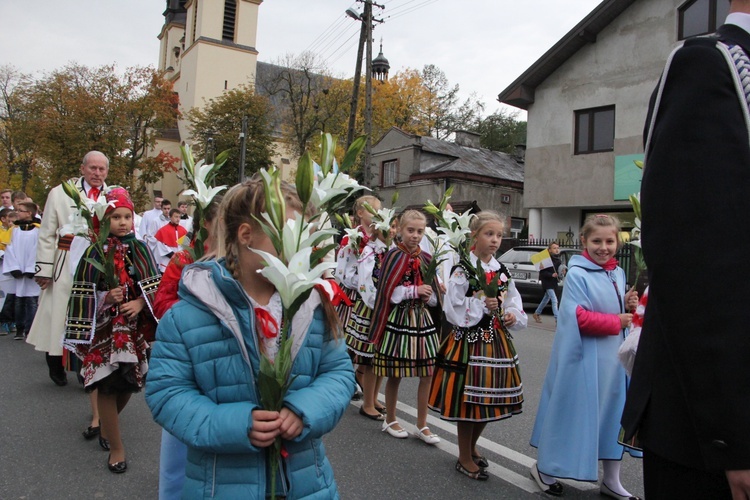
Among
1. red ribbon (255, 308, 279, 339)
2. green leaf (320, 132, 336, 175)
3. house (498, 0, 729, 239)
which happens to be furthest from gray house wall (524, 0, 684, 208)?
red ribbon (255, 308, 279, 339)

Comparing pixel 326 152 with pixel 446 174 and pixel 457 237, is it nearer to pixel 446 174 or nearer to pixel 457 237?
pixel 457 237

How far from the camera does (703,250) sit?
1.31 metres

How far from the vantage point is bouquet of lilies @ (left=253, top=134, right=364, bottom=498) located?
5.84 feet

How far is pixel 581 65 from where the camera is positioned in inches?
871

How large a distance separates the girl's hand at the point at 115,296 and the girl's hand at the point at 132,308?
58 mm

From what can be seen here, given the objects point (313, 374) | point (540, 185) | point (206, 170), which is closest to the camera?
point (313, 374)

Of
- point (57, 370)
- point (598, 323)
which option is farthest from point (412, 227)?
point (57, 370)

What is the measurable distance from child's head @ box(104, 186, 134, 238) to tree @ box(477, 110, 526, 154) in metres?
51.7

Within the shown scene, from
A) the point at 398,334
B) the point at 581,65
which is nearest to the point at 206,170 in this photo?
the point at 398,334

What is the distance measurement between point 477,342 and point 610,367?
0.88m

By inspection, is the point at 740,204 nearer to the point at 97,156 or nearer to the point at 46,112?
the point at 97,156

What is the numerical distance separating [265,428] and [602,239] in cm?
284

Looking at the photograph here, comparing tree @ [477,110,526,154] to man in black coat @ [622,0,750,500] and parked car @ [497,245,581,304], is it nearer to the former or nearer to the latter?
parked car @ [497,245,581,304]

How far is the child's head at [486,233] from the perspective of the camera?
14.5 feet
